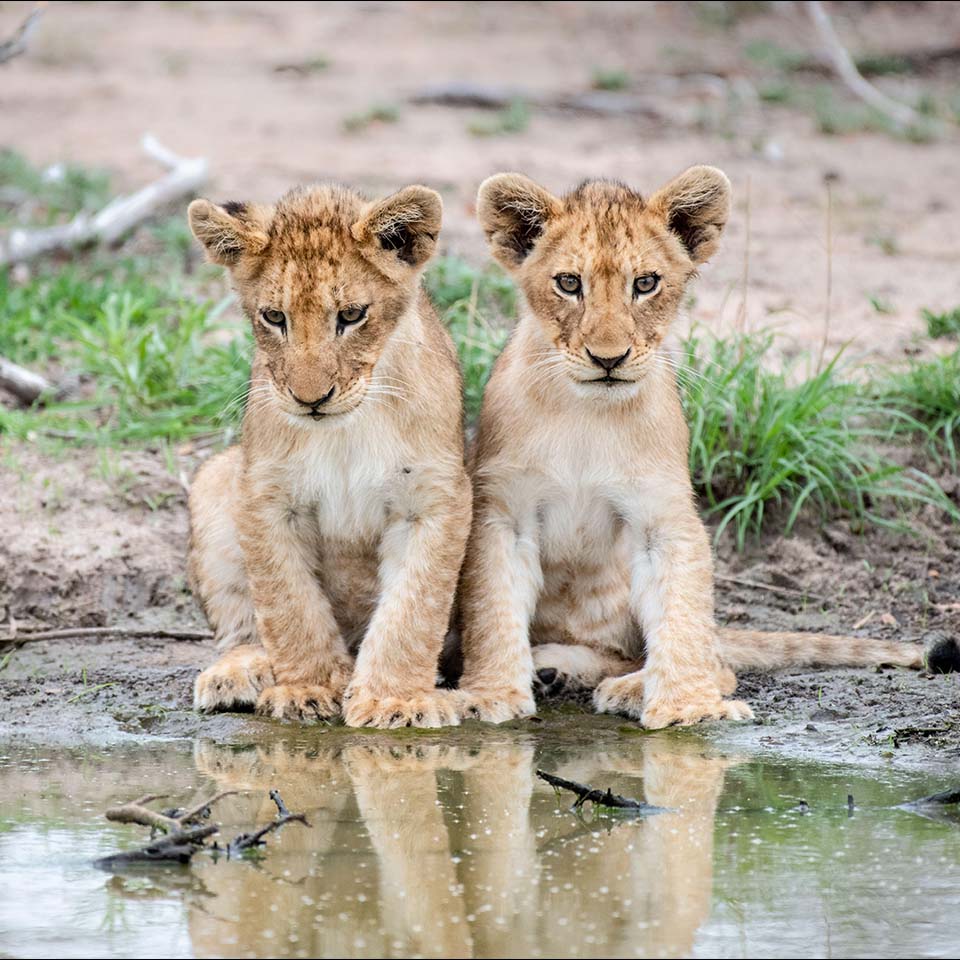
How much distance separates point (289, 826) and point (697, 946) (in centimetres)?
119

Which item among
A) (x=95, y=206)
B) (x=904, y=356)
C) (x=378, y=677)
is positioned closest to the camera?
(x=378, y=677)

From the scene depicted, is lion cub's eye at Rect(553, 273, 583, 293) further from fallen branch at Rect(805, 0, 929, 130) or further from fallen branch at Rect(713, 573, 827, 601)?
fallen branch at Rect(805, 0, 929, 130)

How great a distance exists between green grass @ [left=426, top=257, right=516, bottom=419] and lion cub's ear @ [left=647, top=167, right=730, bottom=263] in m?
1.99

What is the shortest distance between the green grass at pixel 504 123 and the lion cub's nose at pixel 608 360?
8.25 metres

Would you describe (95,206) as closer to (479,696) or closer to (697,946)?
(479,696)

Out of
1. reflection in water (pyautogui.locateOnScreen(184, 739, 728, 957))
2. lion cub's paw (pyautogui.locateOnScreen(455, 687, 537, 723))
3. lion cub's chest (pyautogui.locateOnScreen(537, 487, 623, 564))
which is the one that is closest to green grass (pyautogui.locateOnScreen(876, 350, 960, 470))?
lion cub's chest (pyautogui.locateOnScreen(537, 487, 623, 564))

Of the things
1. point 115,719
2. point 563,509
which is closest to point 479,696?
point 563,509

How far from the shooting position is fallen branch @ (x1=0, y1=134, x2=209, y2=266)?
9.67 metres

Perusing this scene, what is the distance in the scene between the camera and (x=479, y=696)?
17.6 feet

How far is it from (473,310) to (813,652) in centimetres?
250

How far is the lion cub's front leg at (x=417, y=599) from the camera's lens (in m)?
5.31

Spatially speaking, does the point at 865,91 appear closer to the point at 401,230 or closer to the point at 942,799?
the point at 401,230

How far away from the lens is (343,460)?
531cm

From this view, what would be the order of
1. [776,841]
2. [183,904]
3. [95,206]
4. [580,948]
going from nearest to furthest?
[580,948], [183,904], [776,841], [95,206]
